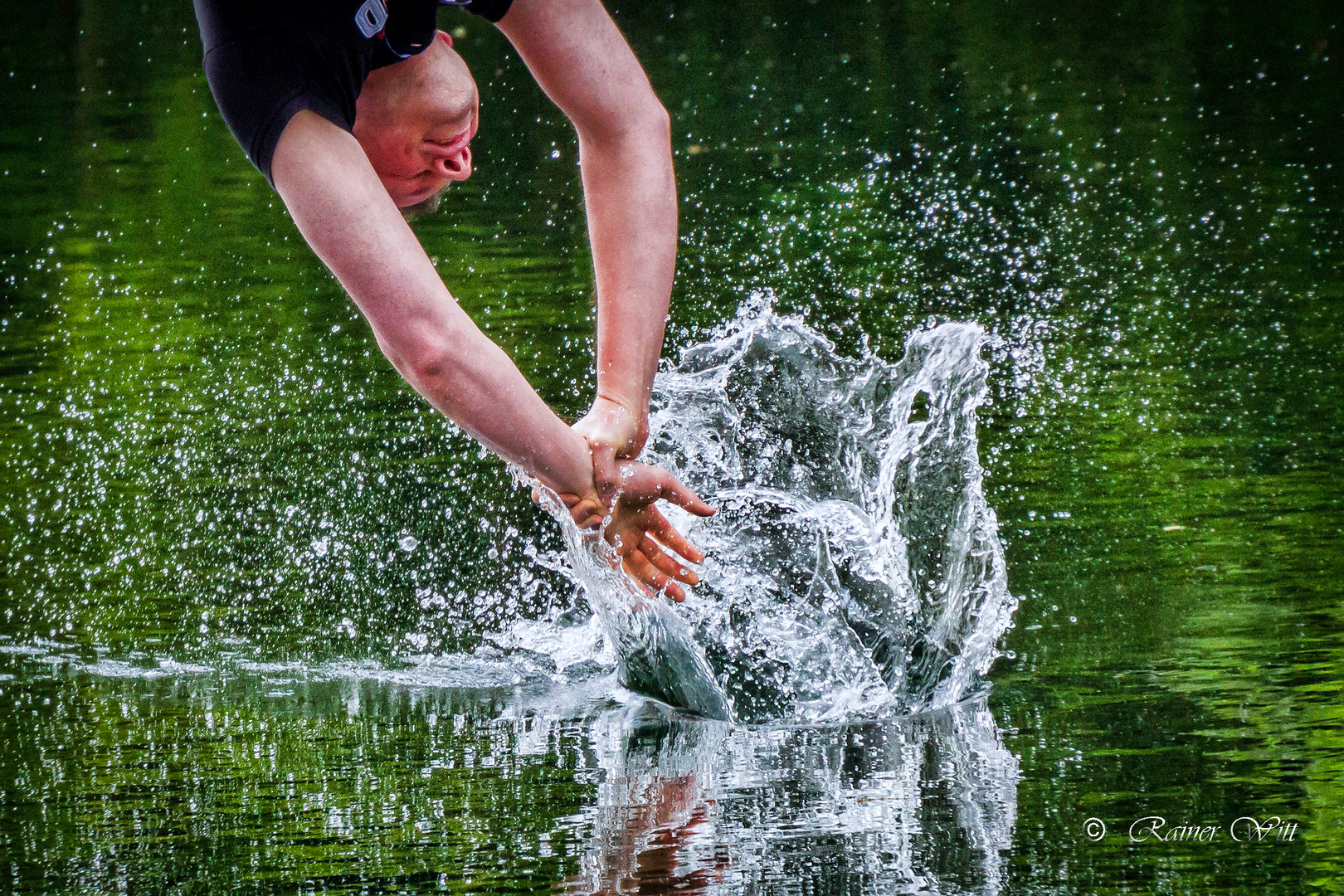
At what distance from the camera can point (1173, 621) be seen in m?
3.87

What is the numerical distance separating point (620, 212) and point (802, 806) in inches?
40.9

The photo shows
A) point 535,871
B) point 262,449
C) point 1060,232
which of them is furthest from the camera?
point 1060,232

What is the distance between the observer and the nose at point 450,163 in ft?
8.86

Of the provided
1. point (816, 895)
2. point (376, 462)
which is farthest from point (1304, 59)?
point (816, 895)

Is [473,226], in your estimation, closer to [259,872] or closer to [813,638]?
[813,638]

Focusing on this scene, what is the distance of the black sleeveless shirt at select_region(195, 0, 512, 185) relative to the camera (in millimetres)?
2250

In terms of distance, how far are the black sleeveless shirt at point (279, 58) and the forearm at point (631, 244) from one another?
0.54m

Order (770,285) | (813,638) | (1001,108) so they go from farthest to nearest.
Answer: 1. (1001,108)
2. (770,285)
3. (813,638)

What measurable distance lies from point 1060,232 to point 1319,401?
3102 millimetres

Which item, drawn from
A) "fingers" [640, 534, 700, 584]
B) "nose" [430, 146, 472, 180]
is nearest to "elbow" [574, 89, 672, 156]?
"nose" [430, 146, 472, 180]

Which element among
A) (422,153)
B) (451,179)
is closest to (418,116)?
(422,153)

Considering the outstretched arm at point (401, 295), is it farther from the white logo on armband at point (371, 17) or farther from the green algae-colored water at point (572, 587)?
the green algae-colored water at point (572, 587)

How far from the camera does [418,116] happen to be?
8.61ft

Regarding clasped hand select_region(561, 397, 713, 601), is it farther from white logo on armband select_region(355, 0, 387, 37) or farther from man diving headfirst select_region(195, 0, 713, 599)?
white logo on armband select_region(355, 0, 387, 37)
